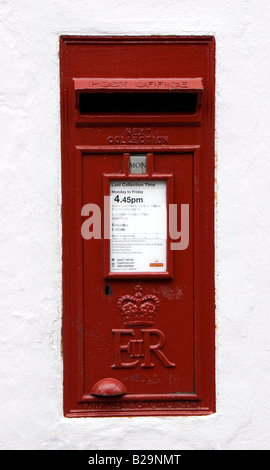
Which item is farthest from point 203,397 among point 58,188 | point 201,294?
point 58,188

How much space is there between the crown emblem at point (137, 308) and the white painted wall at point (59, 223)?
30 centimetres

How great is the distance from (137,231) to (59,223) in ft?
1.16

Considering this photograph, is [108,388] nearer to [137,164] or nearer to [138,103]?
[137,164]

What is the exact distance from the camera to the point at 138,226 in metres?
1.93

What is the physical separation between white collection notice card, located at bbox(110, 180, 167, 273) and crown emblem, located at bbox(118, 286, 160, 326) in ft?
0.39

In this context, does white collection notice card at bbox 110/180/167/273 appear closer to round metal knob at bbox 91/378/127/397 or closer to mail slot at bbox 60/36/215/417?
mail slot at bbox 60/36/215/417

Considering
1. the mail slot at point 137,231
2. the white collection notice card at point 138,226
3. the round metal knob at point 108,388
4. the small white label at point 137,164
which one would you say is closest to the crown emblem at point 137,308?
the mail slot at point 137,231

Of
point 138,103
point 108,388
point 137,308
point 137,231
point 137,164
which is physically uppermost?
point 138,103

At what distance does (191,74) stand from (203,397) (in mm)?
1437

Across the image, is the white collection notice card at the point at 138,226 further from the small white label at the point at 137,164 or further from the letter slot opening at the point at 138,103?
the letter slot opening at the point at 138,103

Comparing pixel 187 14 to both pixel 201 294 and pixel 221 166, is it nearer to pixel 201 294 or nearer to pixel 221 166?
pixel 221 166

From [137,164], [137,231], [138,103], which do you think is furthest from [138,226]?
[138,103]

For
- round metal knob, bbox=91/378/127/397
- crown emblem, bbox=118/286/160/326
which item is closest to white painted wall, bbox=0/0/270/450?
round metal knob, bbox=91/378/127/397

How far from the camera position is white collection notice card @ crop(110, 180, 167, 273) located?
1.93 meters
